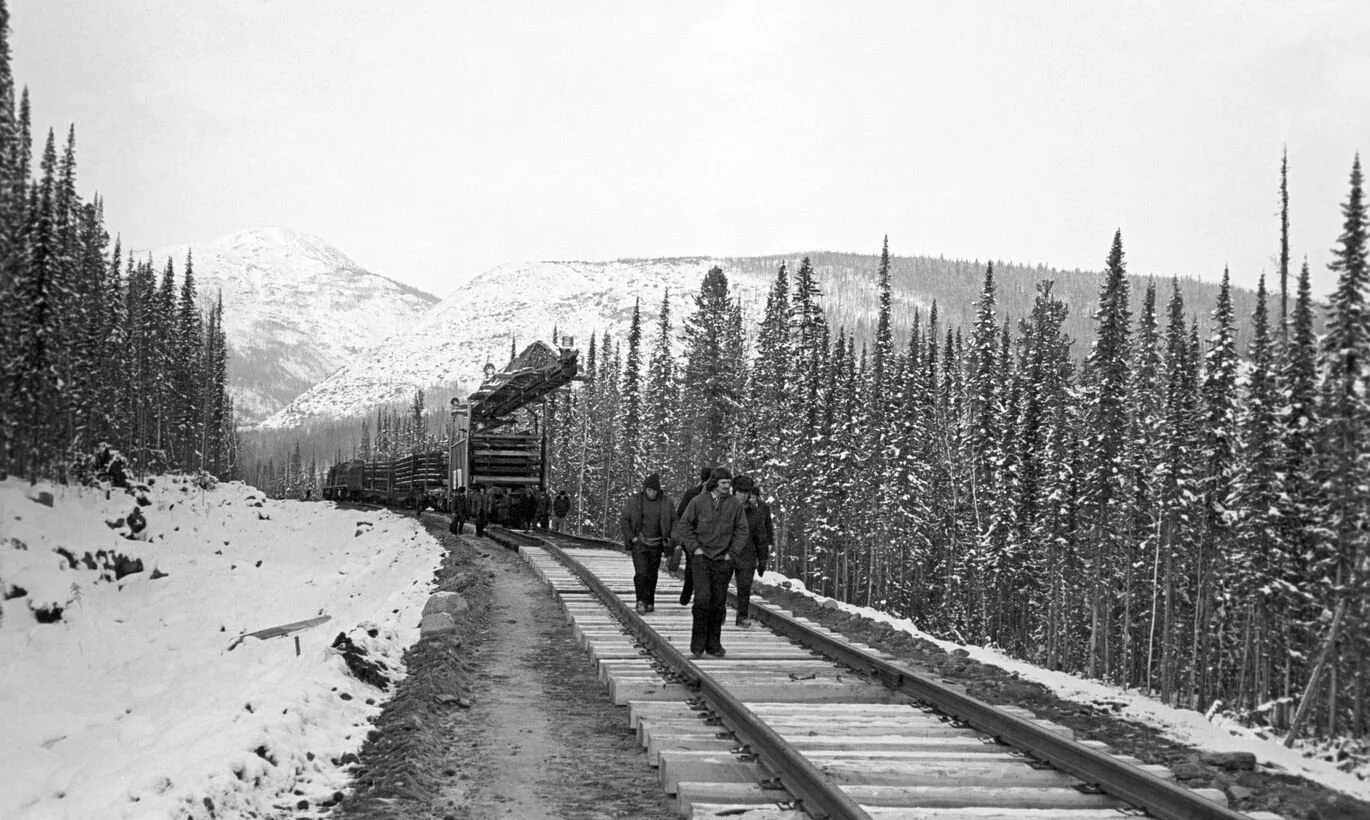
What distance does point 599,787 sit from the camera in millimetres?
6227

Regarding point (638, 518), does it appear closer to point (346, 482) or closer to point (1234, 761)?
point (1234, 761)

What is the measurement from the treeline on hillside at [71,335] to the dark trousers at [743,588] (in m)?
34.3

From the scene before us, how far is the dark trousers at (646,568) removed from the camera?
43.2 ft

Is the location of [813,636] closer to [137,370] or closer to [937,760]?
[937,760]

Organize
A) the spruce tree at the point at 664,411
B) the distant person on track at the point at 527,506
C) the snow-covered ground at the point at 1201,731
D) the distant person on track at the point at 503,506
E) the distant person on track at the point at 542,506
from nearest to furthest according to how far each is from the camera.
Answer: the snow-covered ground at the point at 1201,731 < the distant person on track at the point at 503,506 < the distant person on track at the point at 527,506 < the distant person on track at the point at 542,506 < the spruce tree at the point at 664,411

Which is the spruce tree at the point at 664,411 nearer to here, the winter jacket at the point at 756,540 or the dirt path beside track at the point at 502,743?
the winter jacket at the point at 756,540

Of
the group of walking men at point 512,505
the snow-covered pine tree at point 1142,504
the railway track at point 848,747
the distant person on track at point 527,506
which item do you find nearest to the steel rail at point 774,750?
the railway track at point 848,747

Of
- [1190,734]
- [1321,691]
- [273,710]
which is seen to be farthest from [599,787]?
[1321,691]

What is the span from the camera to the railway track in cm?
523

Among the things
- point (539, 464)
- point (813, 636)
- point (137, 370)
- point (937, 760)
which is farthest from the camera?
point (137, 370)

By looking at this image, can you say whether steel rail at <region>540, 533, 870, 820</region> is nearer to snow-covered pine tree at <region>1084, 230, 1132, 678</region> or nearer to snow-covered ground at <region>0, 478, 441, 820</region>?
snow-covered ground at <region>0, 478, 441, 820</region>

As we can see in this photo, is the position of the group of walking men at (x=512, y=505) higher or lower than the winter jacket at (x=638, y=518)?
lower

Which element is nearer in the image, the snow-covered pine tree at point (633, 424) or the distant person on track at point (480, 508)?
the distant person on track at point (480, 508)

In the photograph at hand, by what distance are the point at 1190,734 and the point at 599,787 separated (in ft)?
14.0
